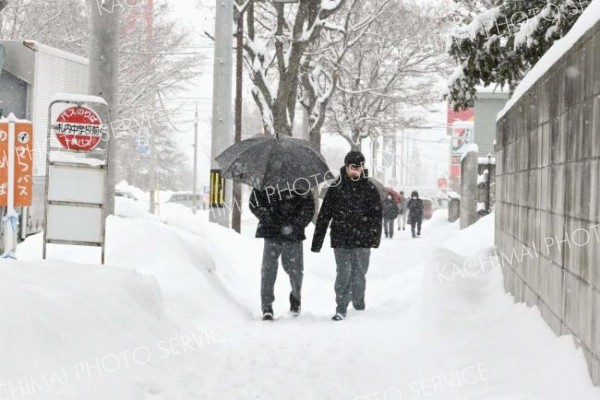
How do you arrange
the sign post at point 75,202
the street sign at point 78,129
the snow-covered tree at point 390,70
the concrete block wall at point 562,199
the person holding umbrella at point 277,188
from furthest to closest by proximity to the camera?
the snow-covered tree at point 390,70, the person holding umbrella at point 277,188, the street sign at point 78,129, the sign post at point 75,202, the concrete block wall at point 562,199

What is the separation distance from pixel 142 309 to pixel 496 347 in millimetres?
2801

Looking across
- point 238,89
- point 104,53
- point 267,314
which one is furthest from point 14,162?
point 238,89

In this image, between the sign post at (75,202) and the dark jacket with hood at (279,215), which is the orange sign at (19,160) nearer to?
the sign post at (75,202)

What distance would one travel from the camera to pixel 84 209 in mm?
7762

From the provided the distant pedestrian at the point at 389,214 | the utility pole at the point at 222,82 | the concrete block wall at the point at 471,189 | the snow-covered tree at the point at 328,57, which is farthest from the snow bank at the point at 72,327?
the distant pedestrian at the point at 389,214

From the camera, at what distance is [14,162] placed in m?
9.28

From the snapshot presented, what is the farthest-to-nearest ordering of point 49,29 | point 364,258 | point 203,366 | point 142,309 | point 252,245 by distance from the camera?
point 49,29 < point 252,245 < point 364,258 < point 142,309 < point 203,366

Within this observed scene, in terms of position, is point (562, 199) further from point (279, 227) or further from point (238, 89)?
point (238, 89)

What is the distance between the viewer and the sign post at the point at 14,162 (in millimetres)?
9211

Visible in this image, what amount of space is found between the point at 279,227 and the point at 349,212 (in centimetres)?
78

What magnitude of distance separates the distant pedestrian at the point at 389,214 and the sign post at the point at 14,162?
18.9m

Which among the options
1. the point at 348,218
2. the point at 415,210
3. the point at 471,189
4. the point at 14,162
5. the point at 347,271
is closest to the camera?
the point at 348,218

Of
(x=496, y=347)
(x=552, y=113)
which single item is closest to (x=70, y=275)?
(x=496, y=347)

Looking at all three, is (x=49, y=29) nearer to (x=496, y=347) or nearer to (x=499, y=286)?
(x=499, y=286)
